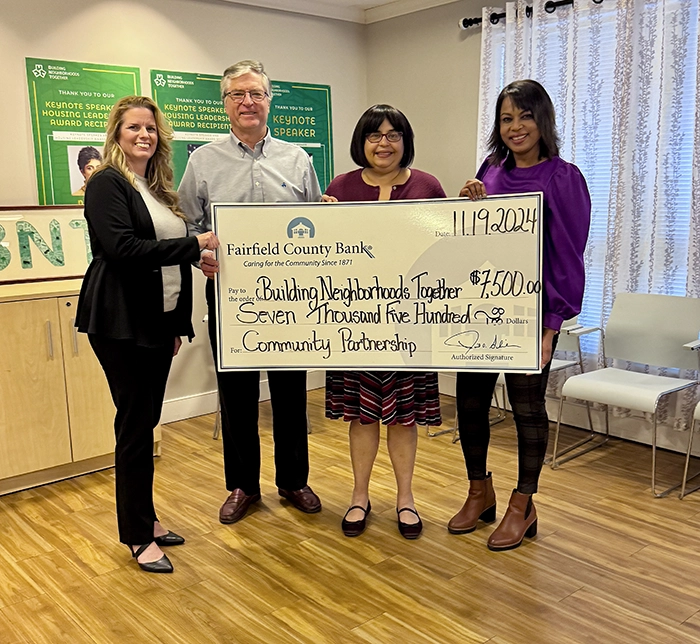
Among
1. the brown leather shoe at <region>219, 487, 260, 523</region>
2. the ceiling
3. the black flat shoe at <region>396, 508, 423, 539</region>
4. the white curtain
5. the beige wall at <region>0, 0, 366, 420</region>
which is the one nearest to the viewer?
the black flat shoe at <region>396, 508, 423, 539</region>

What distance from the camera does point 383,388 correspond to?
8.93 feet

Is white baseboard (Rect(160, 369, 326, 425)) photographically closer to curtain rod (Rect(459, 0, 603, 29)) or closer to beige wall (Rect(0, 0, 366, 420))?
beige wall (Rect(0, 0, 366, 420))

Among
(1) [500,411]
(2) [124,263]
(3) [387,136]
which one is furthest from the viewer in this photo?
(1) [500,411]

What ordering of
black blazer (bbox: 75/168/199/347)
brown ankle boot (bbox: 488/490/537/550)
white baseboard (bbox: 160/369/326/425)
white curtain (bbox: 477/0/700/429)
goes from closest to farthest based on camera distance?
black blazer (bbox: 75/168/199/347)
brown ankle boot (bbox: 488/490/537/550)
white curtain (bbox: 477/0/700/429)
white baseboard (bbox: 160/369/326/425)

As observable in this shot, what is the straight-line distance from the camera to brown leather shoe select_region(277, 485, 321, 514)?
3.08m

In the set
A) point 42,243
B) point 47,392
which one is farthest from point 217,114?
point 47,392

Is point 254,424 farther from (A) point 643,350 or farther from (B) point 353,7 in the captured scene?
(B) point 353,7

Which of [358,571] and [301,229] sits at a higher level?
[301,229]

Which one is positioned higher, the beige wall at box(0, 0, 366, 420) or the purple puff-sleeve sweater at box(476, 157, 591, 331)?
the beige wall at box(0, 0, 366, 420)

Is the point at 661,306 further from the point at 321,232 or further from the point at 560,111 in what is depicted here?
the point at 321,232

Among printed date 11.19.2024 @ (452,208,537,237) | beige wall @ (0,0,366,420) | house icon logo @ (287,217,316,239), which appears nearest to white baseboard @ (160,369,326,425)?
beige wall @ (0,0,366,420)

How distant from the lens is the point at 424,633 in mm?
2221

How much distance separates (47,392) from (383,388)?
163 cm

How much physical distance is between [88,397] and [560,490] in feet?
7.14
